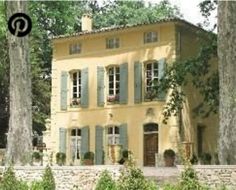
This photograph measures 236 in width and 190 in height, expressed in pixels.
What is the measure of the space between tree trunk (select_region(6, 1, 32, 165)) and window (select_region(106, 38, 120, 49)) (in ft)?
30.7

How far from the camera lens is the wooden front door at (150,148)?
2462 centimetres

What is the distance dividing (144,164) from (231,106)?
10328 millimetres

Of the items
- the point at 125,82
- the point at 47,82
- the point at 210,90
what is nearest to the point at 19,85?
the point at 210,90

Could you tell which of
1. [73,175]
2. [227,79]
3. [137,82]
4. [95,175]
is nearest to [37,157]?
[137,82]

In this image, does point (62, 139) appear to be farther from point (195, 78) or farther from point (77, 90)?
point (195, 78)

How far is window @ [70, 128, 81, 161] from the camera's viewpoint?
26859mm

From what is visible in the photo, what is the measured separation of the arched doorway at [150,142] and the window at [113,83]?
209cm

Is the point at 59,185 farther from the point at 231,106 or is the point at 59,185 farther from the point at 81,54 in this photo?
the point at 81,54

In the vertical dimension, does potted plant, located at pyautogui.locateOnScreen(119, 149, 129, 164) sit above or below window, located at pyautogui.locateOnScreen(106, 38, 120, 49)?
below

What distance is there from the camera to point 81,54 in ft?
89.6

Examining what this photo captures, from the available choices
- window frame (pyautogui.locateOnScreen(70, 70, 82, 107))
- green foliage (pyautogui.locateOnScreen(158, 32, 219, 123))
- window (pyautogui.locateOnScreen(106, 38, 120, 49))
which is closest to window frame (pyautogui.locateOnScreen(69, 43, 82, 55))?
window frame (pyautogui.locateOnScreen(70, 70, 82, 107))

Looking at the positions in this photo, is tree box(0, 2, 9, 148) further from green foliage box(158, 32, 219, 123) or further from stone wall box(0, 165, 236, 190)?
stone wall box(0, 165, 236, 190)

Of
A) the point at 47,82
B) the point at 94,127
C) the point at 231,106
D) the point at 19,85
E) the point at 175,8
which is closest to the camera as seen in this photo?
the point at 231,106

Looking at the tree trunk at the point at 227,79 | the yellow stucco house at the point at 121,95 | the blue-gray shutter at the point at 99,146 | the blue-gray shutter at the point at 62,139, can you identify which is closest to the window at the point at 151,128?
the yellow stucco house at the point at 121,95
